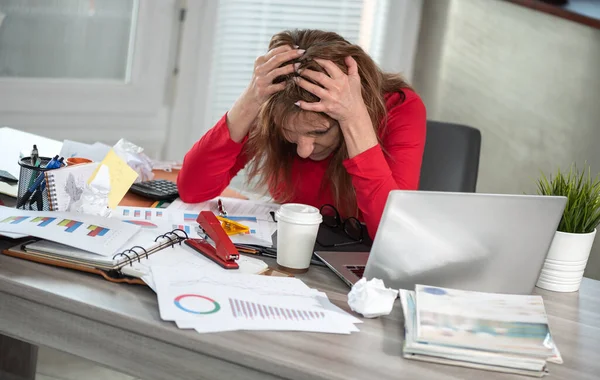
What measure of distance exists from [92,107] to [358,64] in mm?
1496

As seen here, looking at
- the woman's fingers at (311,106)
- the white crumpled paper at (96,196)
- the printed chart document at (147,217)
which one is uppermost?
the woman's fingers at (311,106)

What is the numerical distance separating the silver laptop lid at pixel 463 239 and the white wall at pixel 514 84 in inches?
62.0

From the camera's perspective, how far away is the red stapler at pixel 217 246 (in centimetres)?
137

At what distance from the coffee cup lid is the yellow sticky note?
14.3 inches

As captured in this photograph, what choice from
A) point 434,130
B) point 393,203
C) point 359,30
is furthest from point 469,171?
point 359,30

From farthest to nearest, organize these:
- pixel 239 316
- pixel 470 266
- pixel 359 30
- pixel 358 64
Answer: pixel 359 30 → pixel 358 64 → pixel 470 266 → pixel 239 316

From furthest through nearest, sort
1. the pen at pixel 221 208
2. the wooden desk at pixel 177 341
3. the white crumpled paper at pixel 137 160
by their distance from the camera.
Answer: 1. the white crumpled paper at pixel 137 160
2. the pen at pixel 221 208
3. the wooden desk at pixel 177 341

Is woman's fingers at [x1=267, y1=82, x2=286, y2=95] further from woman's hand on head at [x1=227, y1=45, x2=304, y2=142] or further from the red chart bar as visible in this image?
the red chart bar

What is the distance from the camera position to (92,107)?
9.43 feet

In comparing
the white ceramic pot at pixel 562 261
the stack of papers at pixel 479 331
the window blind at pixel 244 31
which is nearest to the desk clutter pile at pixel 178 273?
the stack of papers at pixel 479 331

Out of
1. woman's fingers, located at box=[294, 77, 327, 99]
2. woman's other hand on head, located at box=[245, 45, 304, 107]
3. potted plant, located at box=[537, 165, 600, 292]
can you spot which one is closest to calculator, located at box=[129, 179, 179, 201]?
woman's other hand on head, located at box=[245, 45, 304, 107]

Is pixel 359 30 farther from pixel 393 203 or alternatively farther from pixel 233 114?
pixel 393 203

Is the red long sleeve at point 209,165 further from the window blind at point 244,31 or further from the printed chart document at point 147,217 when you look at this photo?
the window blind at point 244,31

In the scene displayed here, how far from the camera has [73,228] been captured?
139 centimetres
